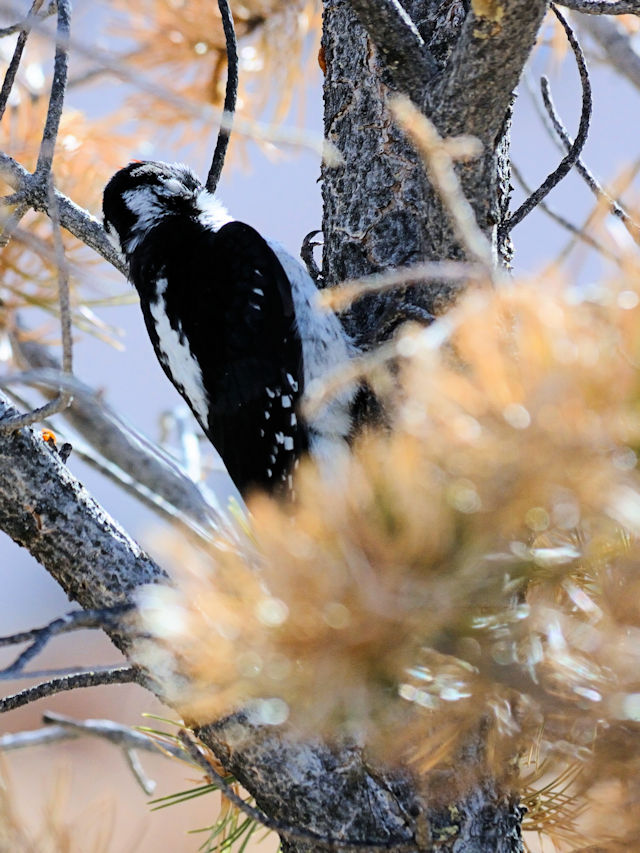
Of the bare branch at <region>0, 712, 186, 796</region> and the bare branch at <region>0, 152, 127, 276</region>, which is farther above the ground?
the bare branch at <region>0, 152, 127, 276</region>

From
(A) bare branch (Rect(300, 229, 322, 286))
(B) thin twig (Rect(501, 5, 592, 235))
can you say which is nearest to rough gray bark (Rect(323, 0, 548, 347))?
(B) thin twig (Rect(501, 5, 592, 235))

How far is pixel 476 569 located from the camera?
635mm

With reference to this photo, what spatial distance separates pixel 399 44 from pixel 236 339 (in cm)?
78

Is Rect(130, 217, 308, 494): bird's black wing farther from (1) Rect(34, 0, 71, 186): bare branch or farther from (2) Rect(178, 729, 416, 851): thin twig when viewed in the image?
(2) Rect(178, 729, 416, 851): thin twig

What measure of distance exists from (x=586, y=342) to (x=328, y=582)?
24cm

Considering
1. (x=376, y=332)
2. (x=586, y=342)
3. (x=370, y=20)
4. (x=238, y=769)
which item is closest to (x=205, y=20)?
(x=376, y=332)

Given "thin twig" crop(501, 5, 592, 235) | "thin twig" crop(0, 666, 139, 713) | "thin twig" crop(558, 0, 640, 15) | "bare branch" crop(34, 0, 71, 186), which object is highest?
"bare branch" crop(34, 0, 71, 186)

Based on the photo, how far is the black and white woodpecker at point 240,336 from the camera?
1.62m

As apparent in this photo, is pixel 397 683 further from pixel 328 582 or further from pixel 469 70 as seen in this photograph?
pixel 469 70

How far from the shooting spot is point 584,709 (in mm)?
663

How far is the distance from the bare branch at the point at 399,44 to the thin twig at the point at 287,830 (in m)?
0.72

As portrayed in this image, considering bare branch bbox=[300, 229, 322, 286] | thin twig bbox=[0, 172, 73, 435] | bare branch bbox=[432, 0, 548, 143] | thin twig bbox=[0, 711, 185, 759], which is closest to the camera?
thin twig bbox=[0, 172, 73, 435]

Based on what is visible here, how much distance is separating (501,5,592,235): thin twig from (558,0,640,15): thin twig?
0.17 meters

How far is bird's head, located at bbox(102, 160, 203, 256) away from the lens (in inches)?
76.6
